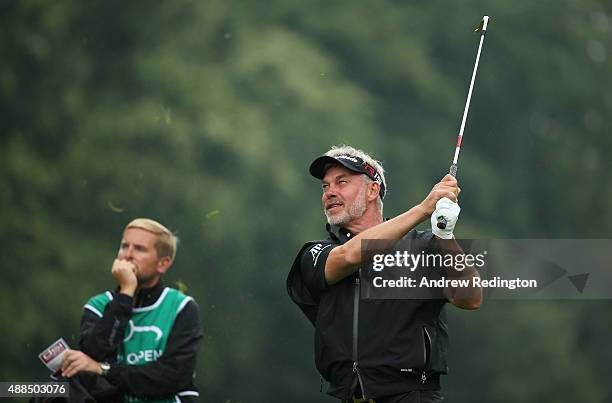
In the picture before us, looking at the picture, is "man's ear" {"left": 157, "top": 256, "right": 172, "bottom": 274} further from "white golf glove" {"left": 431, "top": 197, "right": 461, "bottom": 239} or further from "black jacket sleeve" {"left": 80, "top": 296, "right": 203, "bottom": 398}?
"white golf glove" {"left": 431, "top": 197, "right": 461, "bottom": 239}

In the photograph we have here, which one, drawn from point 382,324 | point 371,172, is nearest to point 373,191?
point 371,172

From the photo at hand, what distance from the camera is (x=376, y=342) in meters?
3.02

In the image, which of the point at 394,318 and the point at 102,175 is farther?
the point at 102,175

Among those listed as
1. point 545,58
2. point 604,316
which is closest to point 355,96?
point 545,58

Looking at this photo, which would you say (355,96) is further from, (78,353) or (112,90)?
(78,353)

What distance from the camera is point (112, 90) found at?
5.77m

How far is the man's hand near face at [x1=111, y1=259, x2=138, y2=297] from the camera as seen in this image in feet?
12.2

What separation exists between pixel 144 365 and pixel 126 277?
1.15 ft

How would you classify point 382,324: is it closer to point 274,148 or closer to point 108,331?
point 108,331

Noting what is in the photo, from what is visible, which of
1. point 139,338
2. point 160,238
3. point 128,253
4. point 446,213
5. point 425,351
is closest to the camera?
point 446,213

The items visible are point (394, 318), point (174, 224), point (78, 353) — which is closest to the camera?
point (394, 318)

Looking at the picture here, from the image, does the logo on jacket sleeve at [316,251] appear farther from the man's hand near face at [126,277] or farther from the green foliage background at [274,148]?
the green foliage background at [274,148]

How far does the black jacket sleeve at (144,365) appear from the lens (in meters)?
3.59

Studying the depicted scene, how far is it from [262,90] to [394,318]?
10.1 ft
